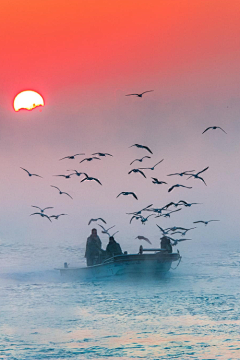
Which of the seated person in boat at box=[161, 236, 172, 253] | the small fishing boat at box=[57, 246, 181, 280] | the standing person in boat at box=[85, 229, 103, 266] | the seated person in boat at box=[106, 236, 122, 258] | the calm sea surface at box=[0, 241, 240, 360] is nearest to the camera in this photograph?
the calm sea surface at box=[0, 241, 240, 360]

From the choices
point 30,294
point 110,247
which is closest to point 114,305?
point 110,247

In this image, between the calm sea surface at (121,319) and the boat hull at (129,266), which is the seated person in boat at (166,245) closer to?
the boat hull at (129,266)

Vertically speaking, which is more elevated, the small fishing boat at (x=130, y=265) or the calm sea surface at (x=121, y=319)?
the small fishing boat at (x=130, y=265)

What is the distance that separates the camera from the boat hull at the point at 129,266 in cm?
4222

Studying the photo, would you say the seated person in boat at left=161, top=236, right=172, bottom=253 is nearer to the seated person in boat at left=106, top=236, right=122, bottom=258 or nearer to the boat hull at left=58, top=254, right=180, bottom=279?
the boat hull at left=58, top=254, right=180, bottom=279

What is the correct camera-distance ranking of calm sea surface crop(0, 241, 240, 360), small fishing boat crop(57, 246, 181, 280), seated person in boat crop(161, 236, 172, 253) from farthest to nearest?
seated person in boat crop(161, 236, 172, 253)
small fishing boat crop(57, 246, 181, 280)
calm sea surface crop(0, 241, 240, 360)

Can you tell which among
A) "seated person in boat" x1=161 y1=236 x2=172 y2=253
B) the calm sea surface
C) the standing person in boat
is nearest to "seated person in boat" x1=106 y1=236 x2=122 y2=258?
the standing person in boat

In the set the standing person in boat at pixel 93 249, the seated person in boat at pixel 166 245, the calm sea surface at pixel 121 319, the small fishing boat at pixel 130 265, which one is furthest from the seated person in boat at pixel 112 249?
the seated person in boat at pixel 166 245

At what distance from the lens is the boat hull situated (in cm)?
4222

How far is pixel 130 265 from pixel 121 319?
10249 mm

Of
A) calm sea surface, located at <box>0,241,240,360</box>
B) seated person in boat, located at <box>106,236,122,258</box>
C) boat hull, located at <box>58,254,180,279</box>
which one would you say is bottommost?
calm sea surface, located at <box>0,241,240,360</box>

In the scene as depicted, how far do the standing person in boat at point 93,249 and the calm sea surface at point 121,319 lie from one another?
Result: 2.12 metres

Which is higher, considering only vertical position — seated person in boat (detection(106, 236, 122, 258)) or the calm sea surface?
seated person in boat (detection(106, 236, 122, 258))

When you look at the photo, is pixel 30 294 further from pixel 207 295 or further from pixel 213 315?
pixel 213 315
